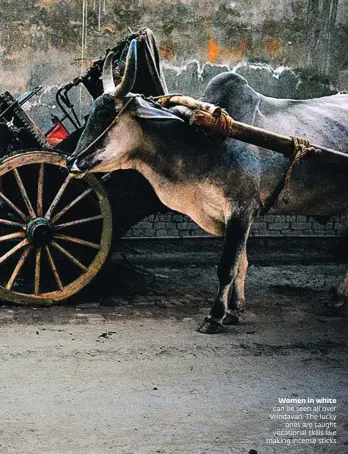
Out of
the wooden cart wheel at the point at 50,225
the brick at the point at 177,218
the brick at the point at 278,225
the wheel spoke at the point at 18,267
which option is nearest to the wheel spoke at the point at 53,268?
the wooden cart wheel at the point at 50,225

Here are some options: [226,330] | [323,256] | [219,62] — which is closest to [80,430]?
[226,330]

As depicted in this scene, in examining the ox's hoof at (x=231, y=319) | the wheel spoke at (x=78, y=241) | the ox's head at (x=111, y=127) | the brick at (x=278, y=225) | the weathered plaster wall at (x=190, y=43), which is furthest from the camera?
the brick at (x=278, y=225)

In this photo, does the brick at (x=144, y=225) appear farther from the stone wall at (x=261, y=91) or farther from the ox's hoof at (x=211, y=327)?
the ox's hoof at (x=211, y=327)

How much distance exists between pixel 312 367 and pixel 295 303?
155cm

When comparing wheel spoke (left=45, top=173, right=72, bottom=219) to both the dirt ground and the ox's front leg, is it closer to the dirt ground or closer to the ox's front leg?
the dirt ground

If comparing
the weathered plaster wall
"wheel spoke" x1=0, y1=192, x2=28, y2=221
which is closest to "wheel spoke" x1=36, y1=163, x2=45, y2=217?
"wheel spoke" x1=0, y1=192, x2=28, y2=221

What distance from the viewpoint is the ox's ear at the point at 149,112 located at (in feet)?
16.5

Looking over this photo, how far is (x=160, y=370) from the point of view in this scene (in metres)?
4.68

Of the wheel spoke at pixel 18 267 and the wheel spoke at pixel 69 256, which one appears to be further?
the wheel spoke at pixel 69 256

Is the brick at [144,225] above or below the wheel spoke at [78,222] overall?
below

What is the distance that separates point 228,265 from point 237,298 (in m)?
0.45

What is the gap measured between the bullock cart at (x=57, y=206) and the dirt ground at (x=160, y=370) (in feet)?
0.98

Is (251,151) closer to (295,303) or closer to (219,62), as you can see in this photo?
(295,303)

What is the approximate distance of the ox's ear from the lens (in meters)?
5.04
